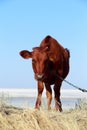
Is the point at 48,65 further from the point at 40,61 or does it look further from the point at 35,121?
the point at 35,121

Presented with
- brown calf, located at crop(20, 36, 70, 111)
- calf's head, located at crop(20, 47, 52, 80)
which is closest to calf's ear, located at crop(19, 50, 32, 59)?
brown calf, located at crop(20, 36, 70, 111)

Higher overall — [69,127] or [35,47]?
[35,47]

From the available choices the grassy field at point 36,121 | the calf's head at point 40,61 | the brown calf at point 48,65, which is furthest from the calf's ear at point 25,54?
the grassy field at point 36,121

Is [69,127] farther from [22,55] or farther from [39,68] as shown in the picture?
[22,55]

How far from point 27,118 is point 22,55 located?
3.44 metres

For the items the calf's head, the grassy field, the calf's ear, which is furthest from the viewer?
the calf's ear

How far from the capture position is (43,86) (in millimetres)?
12766

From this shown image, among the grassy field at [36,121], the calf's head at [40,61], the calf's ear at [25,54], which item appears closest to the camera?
the grassy field at [36,121]

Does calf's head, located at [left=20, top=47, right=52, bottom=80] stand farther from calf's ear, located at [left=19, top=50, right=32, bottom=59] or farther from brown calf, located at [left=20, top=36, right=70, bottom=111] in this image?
calf's ear, located at [left=19, top=50, right=32, bottom=59]

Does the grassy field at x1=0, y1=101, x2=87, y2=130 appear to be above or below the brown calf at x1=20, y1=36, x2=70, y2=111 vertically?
below

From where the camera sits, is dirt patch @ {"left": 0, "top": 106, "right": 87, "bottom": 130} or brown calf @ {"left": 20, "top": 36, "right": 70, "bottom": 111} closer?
dirt patch @ {"left": 0, "top": 106, "right": 87, "bottom": 130}

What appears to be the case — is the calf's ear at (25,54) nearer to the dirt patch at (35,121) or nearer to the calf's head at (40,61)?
the calf's head at (40,61)

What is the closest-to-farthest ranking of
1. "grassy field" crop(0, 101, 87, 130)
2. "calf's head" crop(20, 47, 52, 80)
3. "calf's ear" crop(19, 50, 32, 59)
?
"grassy field" crop(0, 101, 87, 130) < "calf's head" crop(20, 47, 52, 80) < "calf's ear" crop(19, 50, 32, 59)

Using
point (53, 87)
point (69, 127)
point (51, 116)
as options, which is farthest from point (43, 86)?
point (69, 127)
